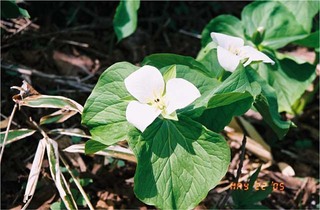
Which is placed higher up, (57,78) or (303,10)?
(303,10)

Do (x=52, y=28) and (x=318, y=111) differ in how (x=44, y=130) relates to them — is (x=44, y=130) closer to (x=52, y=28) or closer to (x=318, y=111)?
(x=52, y=28)

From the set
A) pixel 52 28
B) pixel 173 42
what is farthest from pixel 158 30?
pixel 52 28

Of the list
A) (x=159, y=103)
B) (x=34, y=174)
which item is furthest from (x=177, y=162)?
(x=34, y=174)

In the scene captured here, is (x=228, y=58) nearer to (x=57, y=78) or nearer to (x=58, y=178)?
(x=58, y=178)

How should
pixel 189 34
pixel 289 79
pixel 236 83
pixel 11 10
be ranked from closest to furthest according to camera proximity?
pixel 236 83 < pixel 11 10 < pixel 289 79 < pixel 189 34

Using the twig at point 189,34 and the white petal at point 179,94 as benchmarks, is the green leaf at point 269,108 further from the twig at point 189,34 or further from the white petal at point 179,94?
the twig at point 189,34
